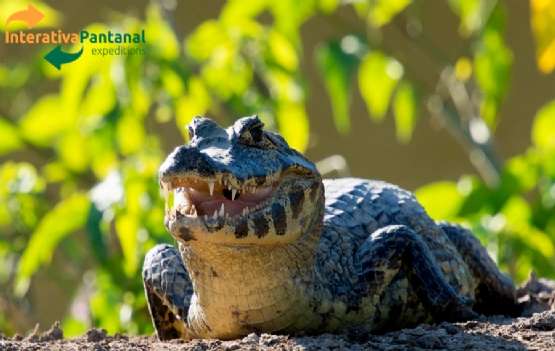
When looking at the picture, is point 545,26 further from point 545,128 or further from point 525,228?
point 545,128

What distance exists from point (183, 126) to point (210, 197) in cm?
341

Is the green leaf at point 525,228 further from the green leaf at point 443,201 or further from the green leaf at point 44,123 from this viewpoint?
the green leaf at point 44,123

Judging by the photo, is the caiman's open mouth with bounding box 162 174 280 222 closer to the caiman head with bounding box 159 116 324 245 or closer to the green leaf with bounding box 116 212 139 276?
the caiman head with bounding box 159 116 324 245

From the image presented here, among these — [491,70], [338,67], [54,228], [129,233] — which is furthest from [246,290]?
[491,70]

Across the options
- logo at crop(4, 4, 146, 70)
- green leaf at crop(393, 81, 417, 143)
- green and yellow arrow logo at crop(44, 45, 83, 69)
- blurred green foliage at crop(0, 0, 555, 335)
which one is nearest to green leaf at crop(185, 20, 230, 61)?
blurred green foliage at crop(0, 0, 555, 335)

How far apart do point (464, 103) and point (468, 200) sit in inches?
68.2

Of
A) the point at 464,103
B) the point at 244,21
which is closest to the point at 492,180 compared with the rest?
the point at 464,103

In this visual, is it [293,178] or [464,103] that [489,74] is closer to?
[464,103]

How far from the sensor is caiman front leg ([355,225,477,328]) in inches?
174

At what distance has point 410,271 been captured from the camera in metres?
4.52

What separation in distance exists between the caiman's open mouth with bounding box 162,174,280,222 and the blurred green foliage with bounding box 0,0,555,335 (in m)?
2.08

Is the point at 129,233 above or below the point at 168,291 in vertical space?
above

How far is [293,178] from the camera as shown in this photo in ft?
13.5

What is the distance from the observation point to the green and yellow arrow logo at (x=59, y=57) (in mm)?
6952
